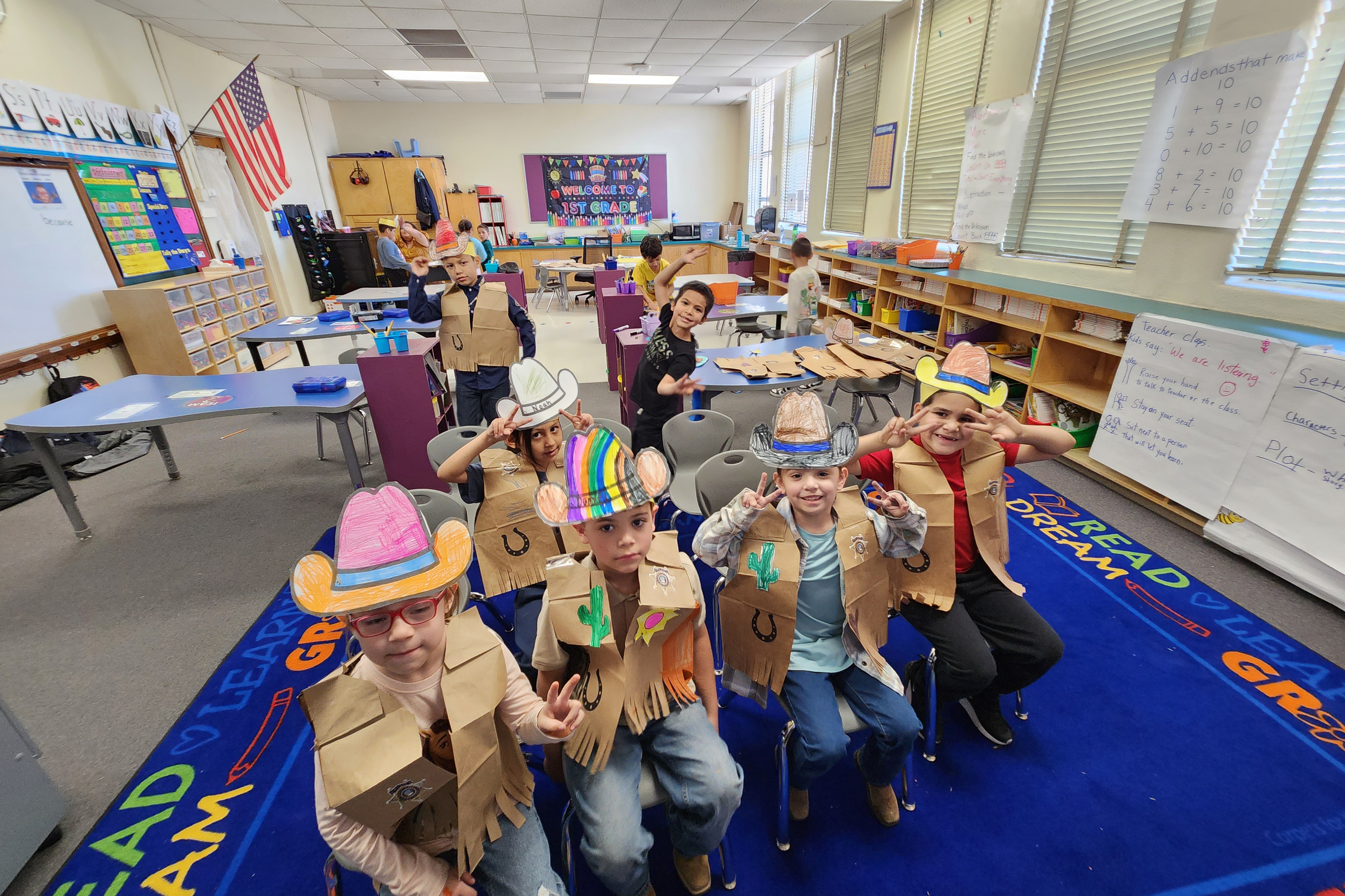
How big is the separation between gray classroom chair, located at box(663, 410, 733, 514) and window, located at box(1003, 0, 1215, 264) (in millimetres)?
3100

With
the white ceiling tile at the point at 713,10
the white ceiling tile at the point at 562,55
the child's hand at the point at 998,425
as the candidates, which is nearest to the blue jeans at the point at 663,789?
the child's hand at the point at 998,425

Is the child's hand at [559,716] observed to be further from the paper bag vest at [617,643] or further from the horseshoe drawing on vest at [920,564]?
the horseshoe drawing on vest at [920,564]

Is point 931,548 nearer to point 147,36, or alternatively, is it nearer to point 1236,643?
point 1236,643

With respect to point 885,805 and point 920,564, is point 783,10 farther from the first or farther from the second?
point 885,805

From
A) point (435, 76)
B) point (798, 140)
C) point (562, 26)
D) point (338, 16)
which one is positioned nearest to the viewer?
point (338, 16)

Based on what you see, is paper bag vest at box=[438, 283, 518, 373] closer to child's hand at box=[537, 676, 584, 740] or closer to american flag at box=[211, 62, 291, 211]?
child's hand at box=[537, 676, 584, 740]

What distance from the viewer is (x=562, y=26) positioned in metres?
5.64

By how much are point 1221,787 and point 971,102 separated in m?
5.16

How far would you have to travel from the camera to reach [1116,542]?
303 cm

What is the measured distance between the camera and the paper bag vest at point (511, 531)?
6.12ft

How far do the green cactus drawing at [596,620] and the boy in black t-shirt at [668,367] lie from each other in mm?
1613

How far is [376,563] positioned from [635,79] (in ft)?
29.8

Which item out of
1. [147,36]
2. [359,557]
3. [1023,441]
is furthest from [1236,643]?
[147,36]

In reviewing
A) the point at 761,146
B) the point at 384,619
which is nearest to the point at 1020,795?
the point at 384,619
